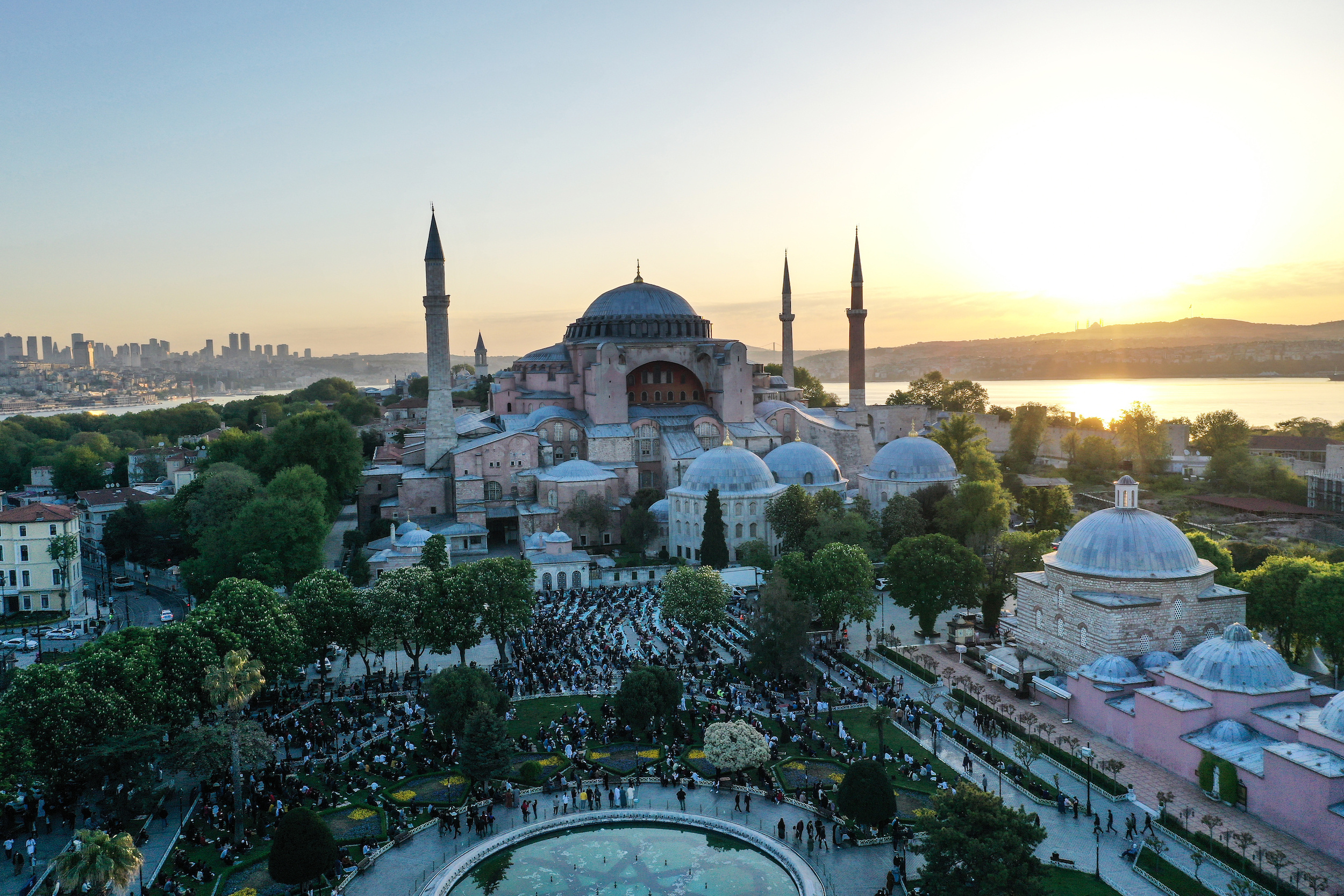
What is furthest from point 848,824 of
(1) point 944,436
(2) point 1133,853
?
(1) point 944,436

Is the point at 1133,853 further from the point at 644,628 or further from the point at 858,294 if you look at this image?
the point at 858,294

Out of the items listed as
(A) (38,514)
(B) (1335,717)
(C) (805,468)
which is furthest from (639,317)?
(B) (1335,717)

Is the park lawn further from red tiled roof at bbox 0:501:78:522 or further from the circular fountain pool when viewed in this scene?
red tiled roof at bbox 0:501:78:522

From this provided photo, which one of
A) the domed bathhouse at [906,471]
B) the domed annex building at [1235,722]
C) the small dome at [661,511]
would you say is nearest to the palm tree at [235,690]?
the domed annex building at [1235,722]

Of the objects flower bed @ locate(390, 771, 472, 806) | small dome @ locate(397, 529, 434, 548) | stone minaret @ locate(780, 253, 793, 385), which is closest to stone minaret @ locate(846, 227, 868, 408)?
stone minaret @ locate(780, 253, 793, 385)

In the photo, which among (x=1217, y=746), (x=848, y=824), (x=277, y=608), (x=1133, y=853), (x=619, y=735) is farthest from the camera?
(x=277, y=608)

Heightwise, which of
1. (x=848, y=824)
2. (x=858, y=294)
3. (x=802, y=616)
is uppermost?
(x=858, y=294)
